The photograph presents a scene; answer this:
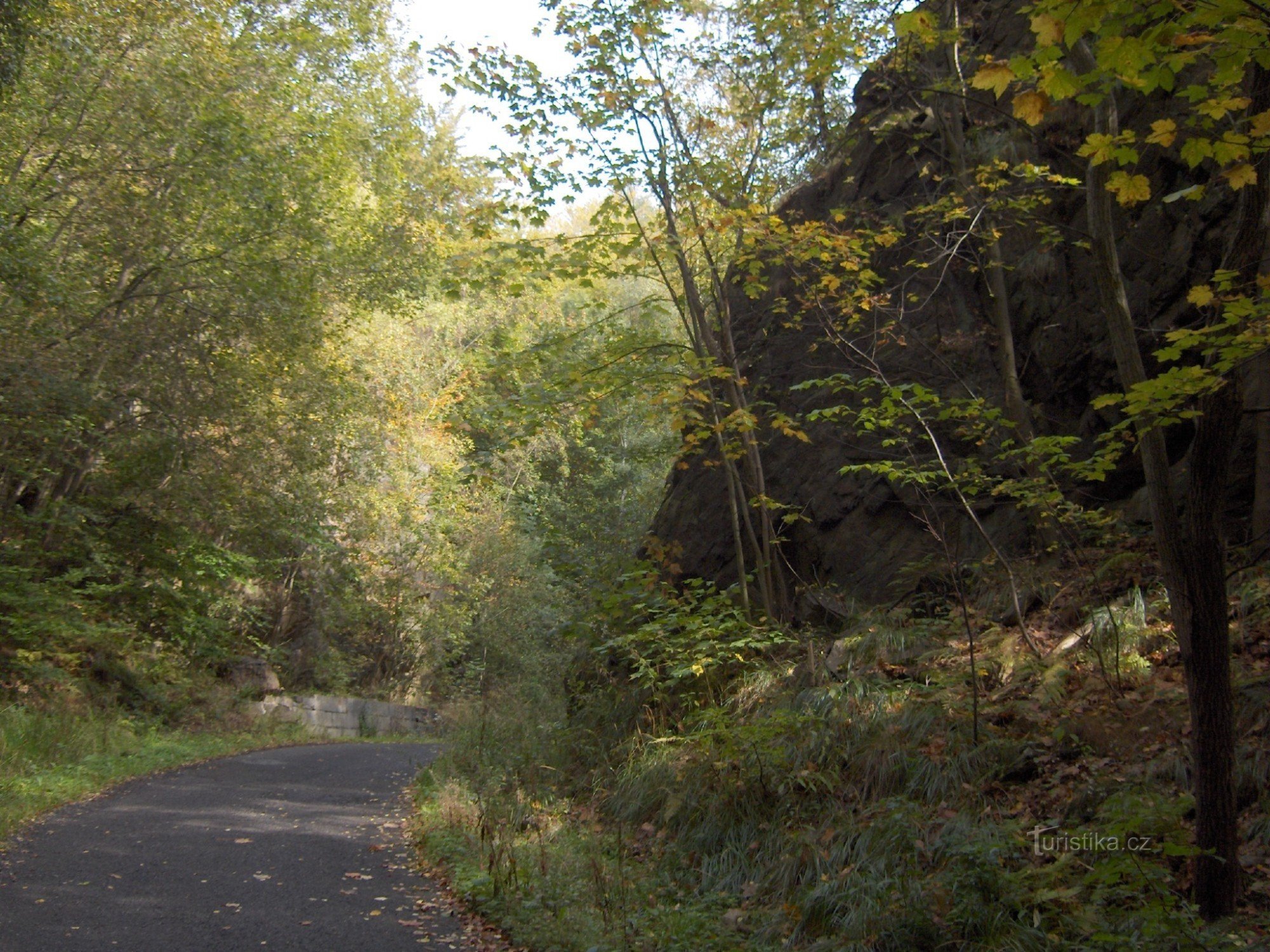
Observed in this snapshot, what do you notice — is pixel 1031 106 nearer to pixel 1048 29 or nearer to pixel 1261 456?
pixel 1048 29

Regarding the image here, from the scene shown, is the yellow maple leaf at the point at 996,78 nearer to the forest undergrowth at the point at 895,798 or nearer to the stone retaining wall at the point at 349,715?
the forest undergrowth at the point at 895,798

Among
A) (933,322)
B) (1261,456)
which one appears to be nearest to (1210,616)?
(1261,456)

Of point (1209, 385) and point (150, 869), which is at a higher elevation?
point (1209, 385)

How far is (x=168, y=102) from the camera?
44.8ft

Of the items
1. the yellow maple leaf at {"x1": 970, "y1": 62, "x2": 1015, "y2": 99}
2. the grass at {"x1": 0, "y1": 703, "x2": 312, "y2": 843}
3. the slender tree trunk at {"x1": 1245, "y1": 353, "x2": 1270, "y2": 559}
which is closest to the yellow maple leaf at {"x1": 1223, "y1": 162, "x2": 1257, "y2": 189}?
the yellow maple leaf at {"x1": 970, "y1": 62, "x2": 1015, "y2": 99}

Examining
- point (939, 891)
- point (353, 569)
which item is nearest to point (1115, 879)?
point (939, 891)

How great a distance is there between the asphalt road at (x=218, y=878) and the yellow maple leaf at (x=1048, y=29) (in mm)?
5496

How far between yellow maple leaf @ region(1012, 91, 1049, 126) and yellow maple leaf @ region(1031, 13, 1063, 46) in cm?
29

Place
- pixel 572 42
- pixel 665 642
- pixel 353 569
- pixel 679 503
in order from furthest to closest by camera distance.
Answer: pixel 353 569 → pixel 679 503 → pixel 572 42 → pixel 665 642

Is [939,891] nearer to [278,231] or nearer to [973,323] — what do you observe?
[973,323]

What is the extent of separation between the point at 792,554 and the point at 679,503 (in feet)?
7.01

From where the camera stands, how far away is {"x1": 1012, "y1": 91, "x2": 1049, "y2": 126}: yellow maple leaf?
3980 mm

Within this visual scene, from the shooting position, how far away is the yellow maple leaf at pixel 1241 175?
161 inches

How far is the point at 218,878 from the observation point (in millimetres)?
6867
